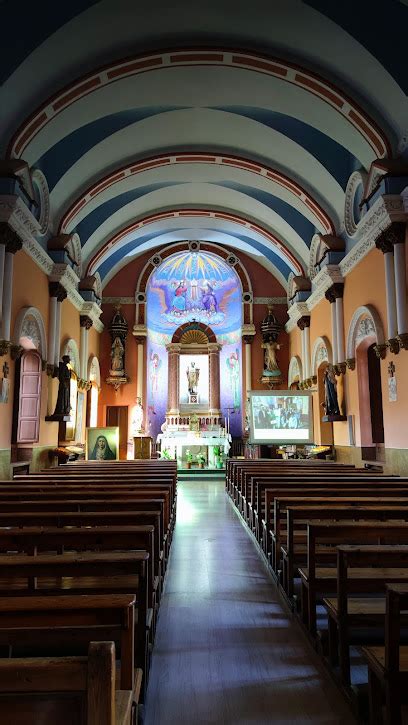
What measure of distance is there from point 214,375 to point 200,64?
11292 mm

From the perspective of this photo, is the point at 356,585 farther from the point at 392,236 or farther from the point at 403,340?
the point at 392,236

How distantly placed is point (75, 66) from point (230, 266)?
1114cm

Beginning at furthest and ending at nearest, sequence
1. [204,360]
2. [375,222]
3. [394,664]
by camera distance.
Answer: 1. [204,360]
2. [375,222]
3. [394,664]

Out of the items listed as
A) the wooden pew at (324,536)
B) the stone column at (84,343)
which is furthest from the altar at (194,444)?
the wooden pew at (324,536)

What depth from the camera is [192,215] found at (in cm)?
1633

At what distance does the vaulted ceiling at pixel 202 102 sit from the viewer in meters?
7.77

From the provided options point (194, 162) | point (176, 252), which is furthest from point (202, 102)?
point (176, 252)

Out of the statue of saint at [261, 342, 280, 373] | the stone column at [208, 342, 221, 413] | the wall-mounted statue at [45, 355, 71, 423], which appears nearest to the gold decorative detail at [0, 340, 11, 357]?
the wall-mounted statue at [45, 355, 71, 423]

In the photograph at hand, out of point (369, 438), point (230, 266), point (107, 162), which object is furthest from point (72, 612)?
point (230, 266)

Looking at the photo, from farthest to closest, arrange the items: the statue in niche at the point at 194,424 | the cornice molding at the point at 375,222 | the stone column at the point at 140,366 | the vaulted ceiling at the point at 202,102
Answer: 1. the stone column at the point at 140,366
2. the statue in niche at the point at 194,424
3. the cornice molding at the point at 375,222
4. the vaulted ceiling at the point at 202,102

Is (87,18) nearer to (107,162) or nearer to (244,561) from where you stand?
(107,162)

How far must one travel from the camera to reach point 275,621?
3.44m

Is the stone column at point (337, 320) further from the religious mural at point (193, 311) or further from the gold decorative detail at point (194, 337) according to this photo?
the gold decorative detail at point (194, 337)

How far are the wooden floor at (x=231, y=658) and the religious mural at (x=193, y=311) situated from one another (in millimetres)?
14282
